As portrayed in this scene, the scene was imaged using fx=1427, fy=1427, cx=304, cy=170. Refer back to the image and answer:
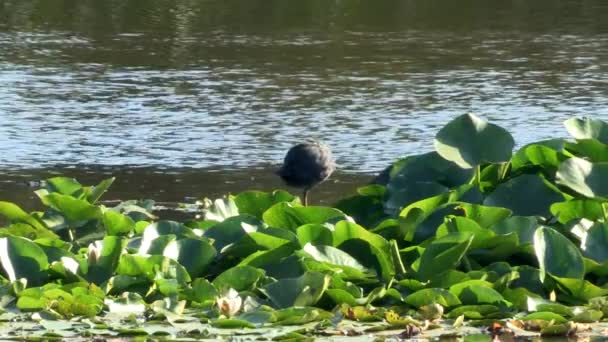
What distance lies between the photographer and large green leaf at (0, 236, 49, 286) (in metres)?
5.48

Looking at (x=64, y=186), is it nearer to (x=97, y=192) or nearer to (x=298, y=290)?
(x=97, y=192)

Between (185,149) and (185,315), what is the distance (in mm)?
4440

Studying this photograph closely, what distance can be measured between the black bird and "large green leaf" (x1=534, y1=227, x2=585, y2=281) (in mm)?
2244

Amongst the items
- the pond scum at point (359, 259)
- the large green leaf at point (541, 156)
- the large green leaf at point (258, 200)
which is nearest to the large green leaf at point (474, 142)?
the pond scum at point (359, 259)

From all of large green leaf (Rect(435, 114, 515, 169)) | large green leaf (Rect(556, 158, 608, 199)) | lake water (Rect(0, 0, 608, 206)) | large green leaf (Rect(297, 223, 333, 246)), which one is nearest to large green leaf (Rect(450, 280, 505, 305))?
large green leaf (Rect(297, 223, 333, 246))

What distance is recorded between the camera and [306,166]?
7410 millimetres

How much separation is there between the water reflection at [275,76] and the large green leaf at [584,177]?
3026mm

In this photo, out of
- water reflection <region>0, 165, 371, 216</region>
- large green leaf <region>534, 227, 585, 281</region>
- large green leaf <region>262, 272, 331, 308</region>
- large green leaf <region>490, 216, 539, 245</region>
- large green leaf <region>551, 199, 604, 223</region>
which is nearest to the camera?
large green leaf <region>262, 272, 331, 308</region>

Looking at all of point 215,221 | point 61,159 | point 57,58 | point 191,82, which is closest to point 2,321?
point 215,221

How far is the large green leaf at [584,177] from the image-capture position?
19.2 ft

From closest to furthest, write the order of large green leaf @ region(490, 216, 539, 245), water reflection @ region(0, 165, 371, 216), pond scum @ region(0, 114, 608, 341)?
1. pond scum @ region(0, 114, 608, 341)
2. large green leaf @ region(490, 216, 539, 245)
3. water reflection @ region(0, 165, 371, 216)

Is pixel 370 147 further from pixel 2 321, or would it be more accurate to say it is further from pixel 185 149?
pixel 2 321

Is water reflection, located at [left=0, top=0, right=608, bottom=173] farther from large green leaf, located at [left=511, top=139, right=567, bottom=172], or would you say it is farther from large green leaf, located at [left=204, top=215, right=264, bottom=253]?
large green leaf, located at [left=204, top=215, right=264, bottom=253]

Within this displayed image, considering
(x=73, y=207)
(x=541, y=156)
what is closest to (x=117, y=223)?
(x=73, y=207)
